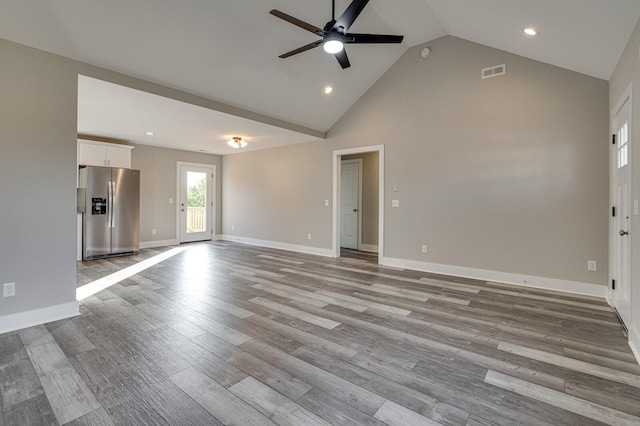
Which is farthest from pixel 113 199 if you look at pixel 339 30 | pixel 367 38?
pixel 367 38

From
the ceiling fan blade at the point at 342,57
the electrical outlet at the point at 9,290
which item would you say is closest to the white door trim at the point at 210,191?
A: the electrical outlet at the point at 9,290

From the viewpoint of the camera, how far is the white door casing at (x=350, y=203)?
7.53 m

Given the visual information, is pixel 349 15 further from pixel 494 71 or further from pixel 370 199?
pixel 370 199

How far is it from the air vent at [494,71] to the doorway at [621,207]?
4.85 feet

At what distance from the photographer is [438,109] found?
191 inches

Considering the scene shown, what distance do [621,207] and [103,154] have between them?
8.44 metres

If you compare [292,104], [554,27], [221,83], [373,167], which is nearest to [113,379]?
[221,83]

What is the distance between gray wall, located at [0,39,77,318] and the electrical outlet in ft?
0.11

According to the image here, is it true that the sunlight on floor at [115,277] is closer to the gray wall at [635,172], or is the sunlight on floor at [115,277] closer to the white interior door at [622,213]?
the gray wall at [635,172]

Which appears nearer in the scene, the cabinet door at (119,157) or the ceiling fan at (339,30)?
the ceiling fan at (339,30)

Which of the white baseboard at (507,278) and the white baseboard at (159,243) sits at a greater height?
the white baseboard at (159,243)

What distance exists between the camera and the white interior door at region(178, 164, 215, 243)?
7992 millimetres

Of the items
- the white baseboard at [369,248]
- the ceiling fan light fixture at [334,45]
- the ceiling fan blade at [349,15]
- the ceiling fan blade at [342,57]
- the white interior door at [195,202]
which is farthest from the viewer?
the white interior door at [195,202]

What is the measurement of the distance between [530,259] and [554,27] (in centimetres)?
281
